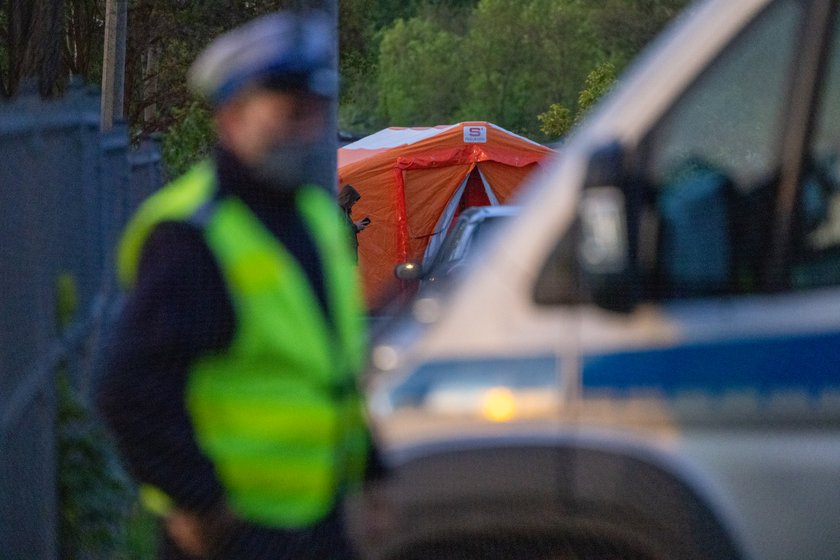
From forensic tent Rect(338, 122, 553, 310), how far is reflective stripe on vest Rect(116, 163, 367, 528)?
20.2m

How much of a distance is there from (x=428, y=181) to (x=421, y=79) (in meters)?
58.1

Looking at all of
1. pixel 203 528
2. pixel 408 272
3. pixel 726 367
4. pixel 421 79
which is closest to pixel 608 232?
pixel 726 367

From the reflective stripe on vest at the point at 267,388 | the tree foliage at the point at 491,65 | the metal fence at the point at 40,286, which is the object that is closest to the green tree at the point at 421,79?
the tree foliage at the point at 491,65

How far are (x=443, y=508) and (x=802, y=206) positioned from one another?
103 cm

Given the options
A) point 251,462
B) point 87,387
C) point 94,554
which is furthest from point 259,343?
point 87,387

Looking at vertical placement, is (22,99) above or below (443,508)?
above

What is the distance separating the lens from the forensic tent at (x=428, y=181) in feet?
77.7

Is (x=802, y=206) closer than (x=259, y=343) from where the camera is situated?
No

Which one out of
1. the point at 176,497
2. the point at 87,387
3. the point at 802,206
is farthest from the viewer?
the point at 87,387

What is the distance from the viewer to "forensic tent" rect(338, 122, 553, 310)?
77.7 ft

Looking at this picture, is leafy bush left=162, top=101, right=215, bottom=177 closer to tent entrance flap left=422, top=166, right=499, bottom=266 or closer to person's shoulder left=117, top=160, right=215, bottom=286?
tent entrance flap left=422, top=166, right=499, bottom=266

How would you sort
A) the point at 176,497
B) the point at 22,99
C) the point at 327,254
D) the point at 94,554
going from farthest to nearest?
1. the point at 94,554
2. the point at 22,99
3. the point at 327,254
4. the point at 176,497

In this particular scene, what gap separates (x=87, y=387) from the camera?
24.9 ft

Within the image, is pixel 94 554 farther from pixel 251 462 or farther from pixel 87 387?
pixel 251 462
